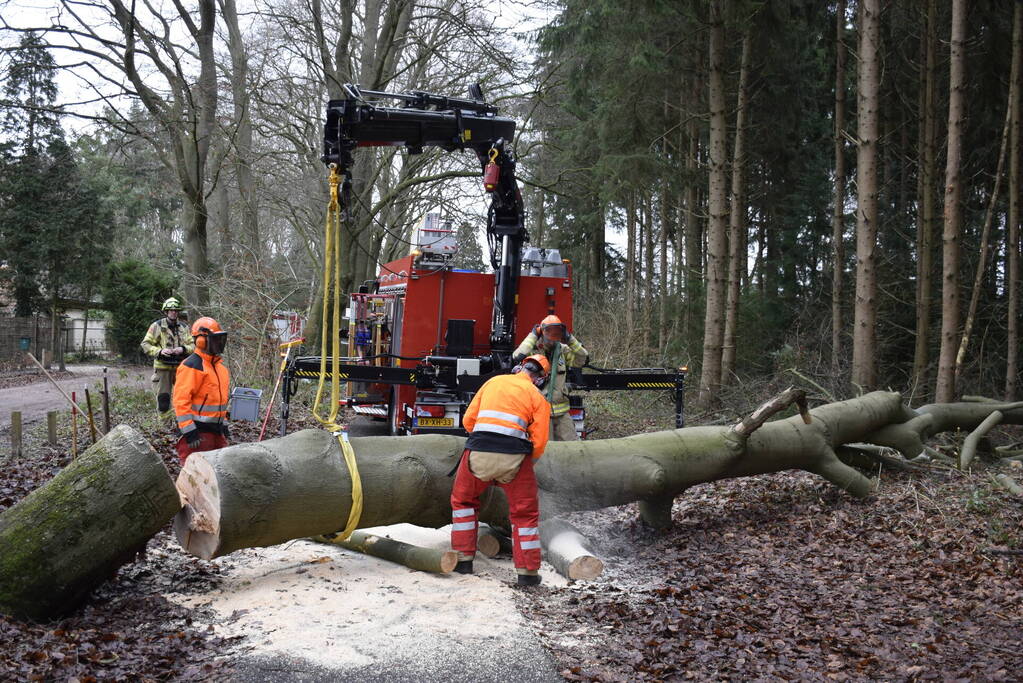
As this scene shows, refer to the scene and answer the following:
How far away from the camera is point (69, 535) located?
4648 mm

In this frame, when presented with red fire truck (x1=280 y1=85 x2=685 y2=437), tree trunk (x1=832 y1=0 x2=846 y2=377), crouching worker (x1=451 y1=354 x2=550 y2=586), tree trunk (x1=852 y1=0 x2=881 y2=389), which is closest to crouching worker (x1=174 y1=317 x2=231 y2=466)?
red fire truck (x1=280 y1=85 x2=685 y2=437)

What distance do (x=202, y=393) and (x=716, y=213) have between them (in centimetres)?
898

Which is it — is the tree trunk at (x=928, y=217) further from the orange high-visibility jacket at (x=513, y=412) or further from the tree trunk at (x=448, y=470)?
the orange high-visibility jacket at (x=513, y=412)

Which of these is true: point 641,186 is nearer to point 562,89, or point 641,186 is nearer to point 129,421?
point 562,89

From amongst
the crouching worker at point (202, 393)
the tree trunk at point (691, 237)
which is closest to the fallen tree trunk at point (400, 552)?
the crouching worker at point (202, 393)

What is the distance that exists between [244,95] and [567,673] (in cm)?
1502

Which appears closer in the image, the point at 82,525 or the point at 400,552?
the point at 82,525

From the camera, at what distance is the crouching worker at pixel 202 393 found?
6.95 metres

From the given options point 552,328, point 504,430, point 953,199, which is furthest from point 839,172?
point 504,430

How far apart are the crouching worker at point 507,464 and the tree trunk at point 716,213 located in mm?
8372

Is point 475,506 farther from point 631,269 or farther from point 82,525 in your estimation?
point 631,269

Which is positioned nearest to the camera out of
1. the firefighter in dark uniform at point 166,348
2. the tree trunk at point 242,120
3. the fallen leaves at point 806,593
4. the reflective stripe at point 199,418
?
the fallen leaves at point 806,593

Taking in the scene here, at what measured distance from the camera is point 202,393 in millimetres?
7062

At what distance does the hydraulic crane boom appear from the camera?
7680 millimetres
